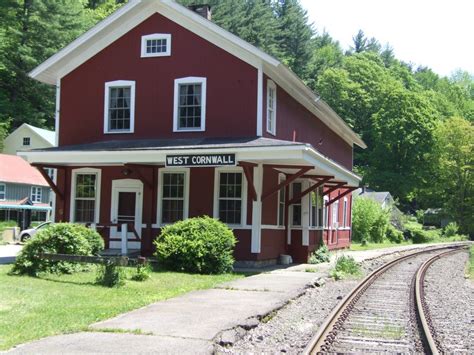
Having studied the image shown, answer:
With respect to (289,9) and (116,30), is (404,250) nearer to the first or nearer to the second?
(116,30)

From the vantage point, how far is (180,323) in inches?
334

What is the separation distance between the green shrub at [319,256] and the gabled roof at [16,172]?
30.9 metres

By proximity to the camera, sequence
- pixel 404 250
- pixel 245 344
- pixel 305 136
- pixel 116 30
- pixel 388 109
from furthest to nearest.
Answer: pixel 388 109
pixel 404 250
pixel 305 136
pixel 116 30
pixel 245 344

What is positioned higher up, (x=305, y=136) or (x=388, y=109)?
(x=388, y=109)

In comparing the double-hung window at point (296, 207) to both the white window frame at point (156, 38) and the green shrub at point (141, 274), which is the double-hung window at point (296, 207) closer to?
the white window frame at point (156, 38)

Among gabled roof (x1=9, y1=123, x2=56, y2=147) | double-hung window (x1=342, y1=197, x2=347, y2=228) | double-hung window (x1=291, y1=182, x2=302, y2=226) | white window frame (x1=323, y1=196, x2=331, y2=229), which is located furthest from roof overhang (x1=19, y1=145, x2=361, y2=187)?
gabled roof (x1=9, y1=123, x2=56, y2=147)

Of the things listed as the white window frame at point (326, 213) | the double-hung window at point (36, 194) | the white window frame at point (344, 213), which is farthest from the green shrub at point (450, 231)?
the double-hung window at point (36, 194)

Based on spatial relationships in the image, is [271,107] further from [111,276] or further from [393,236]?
[393,236]

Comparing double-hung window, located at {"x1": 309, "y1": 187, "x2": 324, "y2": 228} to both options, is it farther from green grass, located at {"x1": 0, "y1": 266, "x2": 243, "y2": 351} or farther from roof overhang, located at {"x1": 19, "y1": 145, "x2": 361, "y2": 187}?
green grass, located at {"x1": 0, "y1": 266, "x2": 243, "y2": 351}

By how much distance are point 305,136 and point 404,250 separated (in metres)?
12.7

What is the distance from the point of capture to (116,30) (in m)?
20.5

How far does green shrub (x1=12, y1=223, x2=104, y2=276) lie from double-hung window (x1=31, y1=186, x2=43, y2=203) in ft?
119

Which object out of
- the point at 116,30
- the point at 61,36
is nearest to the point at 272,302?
the point at 116,30

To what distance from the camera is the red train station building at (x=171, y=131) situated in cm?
1822
